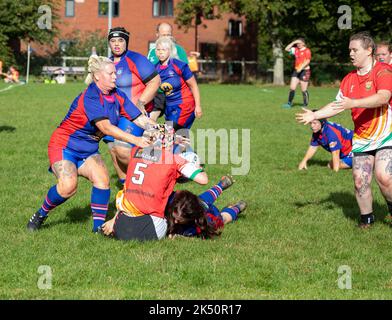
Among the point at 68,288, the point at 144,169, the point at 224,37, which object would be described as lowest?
the point at 68,288

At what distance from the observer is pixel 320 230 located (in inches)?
303

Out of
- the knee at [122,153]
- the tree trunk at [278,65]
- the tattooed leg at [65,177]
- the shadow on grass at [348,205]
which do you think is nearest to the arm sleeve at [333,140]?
the shadow on grass at [348,205]

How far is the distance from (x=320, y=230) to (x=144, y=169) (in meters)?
2.14

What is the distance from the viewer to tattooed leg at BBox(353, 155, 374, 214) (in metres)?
7.79

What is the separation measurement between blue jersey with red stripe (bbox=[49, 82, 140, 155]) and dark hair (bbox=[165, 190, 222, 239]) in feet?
3.71

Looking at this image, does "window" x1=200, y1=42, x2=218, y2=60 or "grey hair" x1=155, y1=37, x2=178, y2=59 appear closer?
"grey hair" x1=155, y1=37, x2=178, y2=59

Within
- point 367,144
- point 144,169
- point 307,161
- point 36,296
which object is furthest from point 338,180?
point 36,296

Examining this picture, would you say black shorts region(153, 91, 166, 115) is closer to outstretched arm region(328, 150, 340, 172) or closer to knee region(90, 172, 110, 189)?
outstretched arm region(328, 150, 340, 172)

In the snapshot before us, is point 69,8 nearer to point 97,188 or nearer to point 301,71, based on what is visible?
point 301,71

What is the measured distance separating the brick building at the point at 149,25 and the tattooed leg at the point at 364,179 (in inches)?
1996

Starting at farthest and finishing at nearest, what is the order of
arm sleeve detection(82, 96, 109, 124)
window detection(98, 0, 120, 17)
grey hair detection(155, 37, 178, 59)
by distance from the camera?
window detection(98, 0, 120, 17), grey hair detection(155, 37, 178, 59), arm sleeve detection(82, 96, 109, 124)

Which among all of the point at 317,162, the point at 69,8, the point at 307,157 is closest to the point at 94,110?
the point at 307,157

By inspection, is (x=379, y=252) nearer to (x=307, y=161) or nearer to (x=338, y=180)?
(x=338, y=180)

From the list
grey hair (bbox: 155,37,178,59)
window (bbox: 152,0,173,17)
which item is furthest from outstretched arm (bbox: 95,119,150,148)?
window (bbox: 152,0,173,17)
